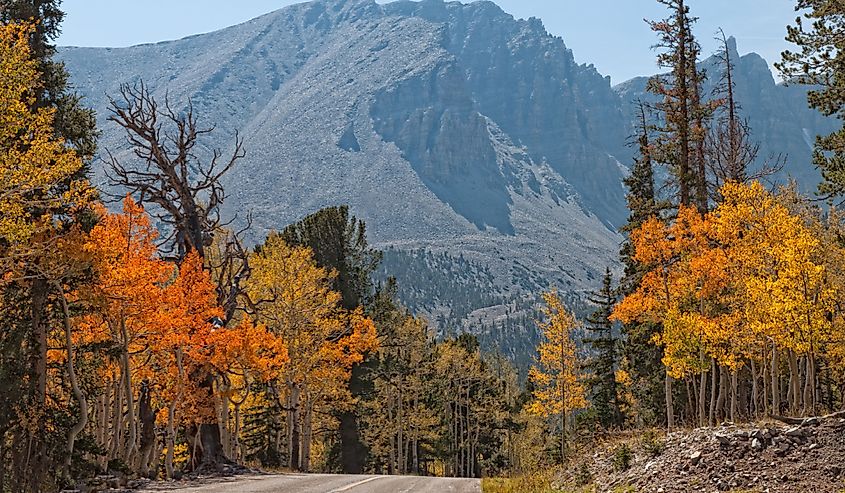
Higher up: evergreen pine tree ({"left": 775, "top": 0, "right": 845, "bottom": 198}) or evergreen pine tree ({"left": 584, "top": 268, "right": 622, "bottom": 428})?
evergreen pine tree ({"left": 775, "top": 0, "right": 845, "bottom": 198})

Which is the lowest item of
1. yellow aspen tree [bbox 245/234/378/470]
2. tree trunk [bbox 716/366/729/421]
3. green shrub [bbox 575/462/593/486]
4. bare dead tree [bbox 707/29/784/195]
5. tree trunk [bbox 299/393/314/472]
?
tree trunk [bbox 299/393/314/472]

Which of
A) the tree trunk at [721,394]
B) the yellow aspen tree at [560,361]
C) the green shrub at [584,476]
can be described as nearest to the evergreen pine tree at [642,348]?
the yellow aspen tree at [560,361]

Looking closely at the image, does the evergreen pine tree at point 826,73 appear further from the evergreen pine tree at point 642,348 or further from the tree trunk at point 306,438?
the tree trunk at point 306,438

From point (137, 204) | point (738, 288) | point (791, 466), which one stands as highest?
point (137, 204)

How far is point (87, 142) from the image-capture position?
21.0 metres

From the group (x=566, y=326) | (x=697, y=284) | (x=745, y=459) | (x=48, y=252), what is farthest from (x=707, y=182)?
(x=48, y=252)

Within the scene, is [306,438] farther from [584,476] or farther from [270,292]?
[584,476]

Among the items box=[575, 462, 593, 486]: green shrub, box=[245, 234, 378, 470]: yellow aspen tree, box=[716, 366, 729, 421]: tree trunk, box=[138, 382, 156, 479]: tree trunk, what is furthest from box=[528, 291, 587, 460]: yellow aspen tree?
box=[575, 462, 593, 486]: green shrub

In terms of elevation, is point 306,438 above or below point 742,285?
below

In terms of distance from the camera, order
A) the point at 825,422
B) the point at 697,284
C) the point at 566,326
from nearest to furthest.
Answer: the point at 825,422, the point at 697,284, the point at 566,326

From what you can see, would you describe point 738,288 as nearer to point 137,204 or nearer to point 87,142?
point 137,204

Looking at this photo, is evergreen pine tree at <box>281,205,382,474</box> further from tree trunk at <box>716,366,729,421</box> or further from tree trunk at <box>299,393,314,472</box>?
tree trunk at <box>716,366,729,421</box>

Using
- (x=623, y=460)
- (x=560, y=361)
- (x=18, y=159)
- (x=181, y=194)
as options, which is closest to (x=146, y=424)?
(x=181, y=194)

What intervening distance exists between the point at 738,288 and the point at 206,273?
16537mm
